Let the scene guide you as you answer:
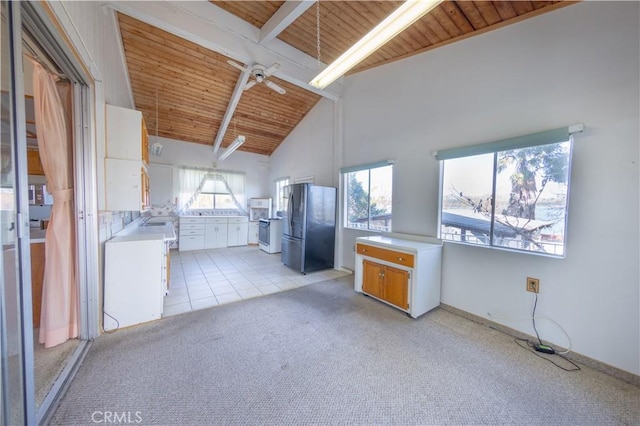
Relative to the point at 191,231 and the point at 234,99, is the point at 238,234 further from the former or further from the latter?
the point at 234,99

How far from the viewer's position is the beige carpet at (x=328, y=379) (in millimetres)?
1430

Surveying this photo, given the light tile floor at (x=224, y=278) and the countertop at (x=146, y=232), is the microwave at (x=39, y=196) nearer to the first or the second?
the countertop at (x=146, y=232)

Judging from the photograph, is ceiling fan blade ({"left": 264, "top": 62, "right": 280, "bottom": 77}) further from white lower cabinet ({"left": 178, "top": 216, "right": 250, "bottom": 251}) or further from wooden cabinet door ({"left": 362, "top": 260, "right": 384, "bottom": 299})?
white lower cabinet ({"left": 178, "top": 216, "right": 250, "bottom": 251})

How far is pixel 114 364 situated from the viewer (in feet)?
5.92

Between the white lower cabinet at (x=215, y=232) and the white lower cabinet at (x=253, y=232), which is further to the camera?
the white lower cabinet at (x=253, y=232)

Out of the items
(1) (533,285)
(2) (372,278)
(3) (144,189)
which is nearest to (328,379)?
(2) (372,278)

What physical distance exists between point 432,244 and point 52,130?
3.86 m

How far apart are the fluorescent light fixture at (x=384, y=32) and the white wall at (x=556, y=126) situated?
1584mm

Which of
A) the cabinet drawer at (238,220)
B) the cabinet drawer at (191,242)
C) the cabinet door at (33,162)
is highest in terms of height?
the cabinet door at (33,162)

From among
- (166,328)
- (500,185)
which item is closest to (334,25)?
(500,185)

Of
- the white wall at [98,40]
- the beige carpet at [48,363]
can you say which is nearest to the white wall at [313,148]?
the white wall at [98,40]

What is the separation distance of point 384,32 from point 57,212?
9.63 feet

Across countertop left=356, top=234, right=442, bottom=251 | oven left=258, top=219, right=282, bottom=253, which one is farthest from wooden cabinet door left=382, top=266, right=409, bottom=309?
oven left=258, top=219, right=282, bottom=253

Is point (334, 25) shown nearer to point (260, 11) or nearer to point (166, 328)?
point (260, 11)
